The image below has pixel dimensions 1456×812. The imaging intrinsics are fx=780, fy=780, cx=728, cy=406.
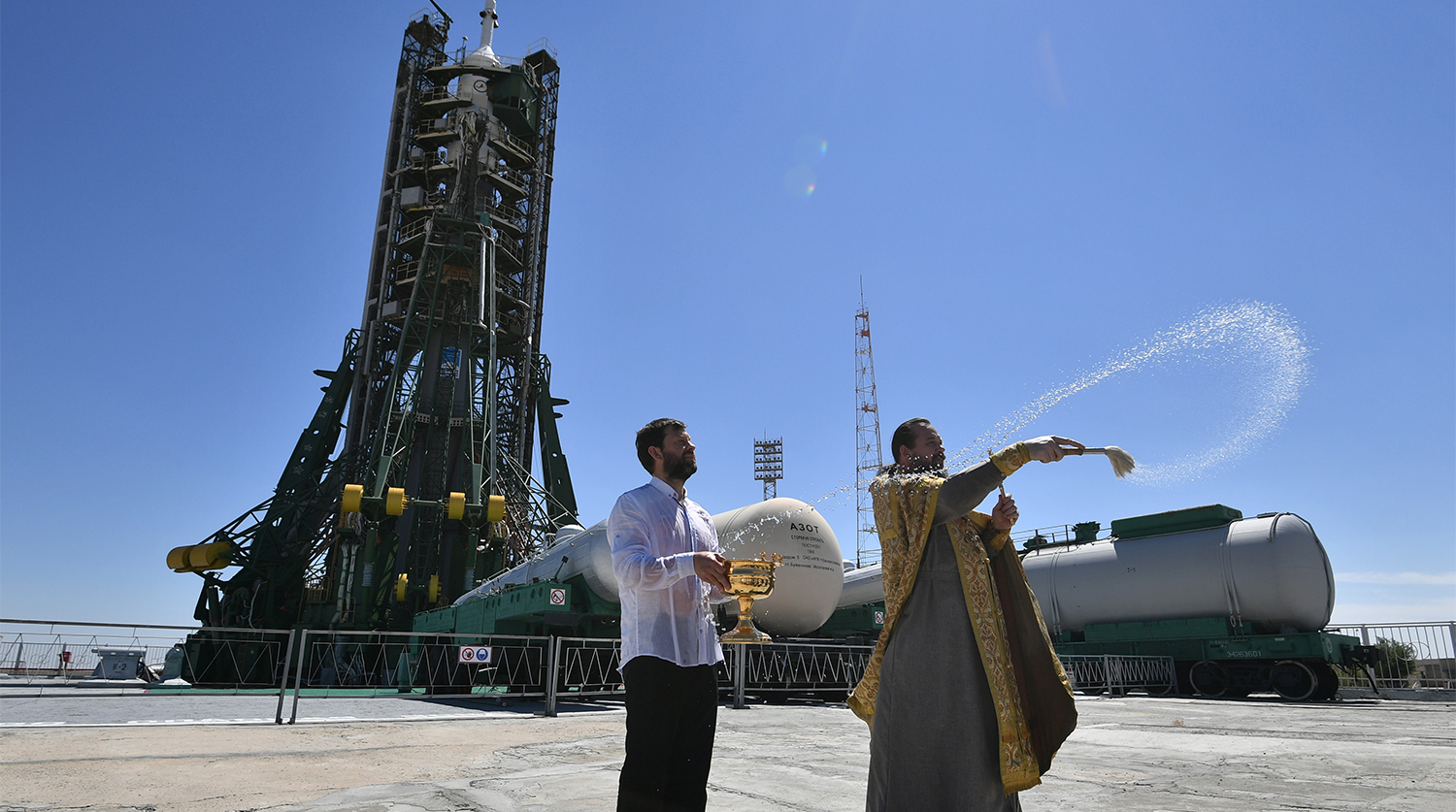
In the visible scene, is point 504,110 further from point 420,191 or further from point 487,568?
point 487,568

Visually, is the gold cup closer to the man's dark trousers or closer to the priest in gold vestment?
the man's dark trousers

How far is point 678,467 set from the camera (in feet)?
10.2

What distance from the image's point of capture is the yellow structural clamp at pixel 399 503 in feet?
81.6

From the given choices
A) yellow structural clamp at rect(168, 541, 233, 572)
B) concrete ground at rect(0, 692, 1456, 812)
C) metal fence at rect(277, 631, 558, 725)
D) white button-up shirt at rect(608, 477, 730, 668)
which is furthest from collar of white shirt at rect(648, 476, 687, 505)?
yellow structural clamp at rect(168, 541, 233, 572)

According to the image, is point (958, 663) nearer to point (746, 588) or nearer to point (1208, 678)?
point (746, 588)

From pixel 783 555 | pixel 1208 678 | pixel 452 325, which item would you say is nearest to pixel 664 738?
pixel 783 555

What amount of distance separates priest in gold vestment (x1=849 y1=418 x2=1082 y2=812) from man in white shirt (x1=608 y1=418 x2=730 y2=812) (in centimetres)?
61

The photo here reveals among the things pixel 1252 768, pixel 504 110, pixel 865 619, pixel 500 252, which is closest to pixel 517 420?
pixel 500 252

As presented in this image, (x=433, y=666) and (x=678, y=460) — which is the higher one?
(x=678, y=460)

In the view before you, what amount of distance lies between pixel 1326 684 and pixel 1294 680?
1.85ft

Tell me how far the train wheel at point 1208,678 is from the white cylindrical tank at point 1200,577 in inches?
43.4

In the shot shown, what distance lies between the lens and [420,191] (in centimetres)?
3753

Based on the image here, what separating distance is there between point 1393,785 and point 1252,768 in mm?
819

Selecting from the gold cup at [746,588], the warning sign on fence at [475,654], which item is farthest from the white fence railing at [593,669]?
the gold cup at [746,588]
